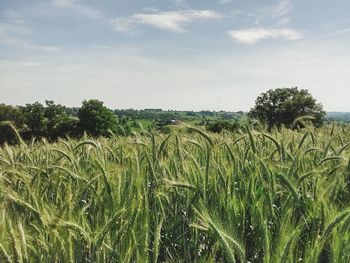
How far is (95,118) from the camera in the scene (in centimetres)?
6047

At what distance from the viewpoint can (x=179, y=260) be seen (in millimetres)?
2227

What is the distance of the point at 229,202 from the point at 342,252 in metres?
0.69

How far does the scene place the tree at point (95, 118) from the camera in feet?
196

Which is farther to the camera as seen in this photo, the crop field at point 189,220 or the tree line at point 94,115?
the tree line at point 94,115

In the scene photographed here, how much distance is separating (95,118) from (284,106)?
91.9 ft

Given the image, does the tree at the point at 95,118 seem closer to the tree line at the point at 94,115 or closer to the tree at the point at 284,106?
the tree line at the point at 94,115

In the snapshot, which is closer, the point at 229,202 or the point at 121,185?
the point at 229,202

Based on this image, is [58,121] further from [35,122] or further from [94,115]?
[94,115]

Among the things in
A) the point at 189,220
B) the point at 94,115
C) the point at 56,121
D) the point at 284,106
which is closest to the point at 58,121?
the point at 56,121

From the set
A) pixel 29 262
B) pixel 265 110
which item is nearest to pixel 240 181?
pixel 29 262

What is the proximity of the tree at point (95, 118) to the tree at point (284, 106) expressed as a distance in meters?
21.7

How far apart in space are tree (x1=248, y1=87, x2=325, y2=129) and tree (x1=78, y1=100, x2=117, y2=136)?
2172 centimetres

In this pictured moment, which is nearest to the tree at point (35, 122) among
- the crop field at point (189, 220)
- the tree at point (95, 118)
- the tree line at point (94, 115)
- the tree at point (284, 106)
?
the tree line at point (94, 115)

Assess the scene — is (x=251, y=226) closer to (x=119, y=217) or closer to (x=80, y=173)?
(x=119, y=217)
